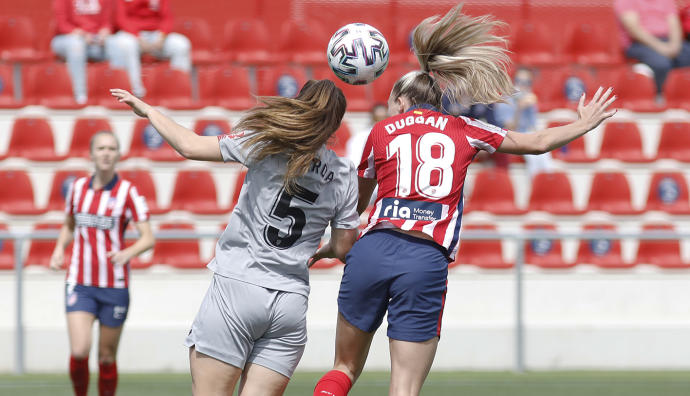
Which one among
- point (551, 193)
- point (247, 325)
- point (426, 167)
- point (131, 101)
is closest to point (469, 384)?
point (551, 193)

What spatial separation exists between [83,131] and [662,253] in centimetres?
593

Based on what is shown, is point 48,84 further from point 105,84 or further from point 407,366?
point 407,366

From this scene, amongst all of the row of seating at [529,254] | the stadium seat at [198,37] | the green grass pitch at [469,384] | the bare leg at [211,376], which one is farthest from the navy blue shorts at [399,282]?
the stadium seat at [198,37]

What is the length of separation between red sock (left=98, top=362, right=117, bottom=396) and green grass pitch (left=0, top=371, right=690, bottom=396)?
1.00 metres

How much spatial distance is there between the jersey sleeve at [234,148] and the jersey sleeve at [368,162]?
0.69 meters

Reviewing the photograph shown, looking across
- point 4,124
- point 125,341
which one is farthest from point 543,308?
point 4,124

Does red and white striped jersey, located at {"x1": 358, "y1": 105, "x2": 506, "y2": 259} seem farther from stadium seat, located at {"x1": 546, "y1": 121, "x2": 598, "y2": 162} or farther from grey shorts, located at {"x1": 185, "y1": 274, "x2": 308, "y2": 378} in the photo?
stadium seat, located at {"x1": 546, "y1": 121, "x2": 598, "y2": 162}

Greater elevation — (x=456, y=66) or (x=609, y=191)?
(x=456, y=66)

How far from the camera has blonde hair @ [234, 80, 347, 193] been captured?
383 cm

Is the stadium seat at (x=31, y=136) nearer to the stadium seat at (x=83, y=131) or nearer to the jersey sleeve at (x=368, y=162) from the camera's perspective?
the stadium seat at (x=83, y=131)

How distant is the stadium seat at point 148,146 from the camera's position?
10.5 m

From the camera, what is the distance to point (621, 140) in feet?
36.9

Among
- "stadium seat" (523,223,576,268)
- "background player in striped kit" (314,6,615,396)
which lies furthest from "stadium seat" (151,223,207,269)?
"background player in striped kit" (314,6,615,396)

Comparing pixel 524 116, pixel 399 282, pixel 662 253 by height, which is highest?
pixel 399 282
